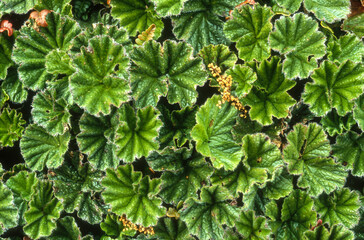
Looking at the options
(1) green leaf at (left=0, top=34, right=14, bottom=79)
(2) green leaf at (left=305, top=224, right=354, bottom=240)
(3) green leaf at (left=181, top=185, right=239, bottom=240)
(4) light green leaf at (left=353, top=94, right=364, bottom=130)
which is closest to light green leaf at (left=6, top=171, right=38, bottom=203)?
(1) green leaf at (left=0, top=34, right=14, bottom=79)

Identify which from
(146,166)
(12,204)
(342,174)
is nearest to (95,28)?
(146,166)

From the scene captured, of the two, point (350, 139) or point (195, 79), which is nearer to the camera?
point (195, 79)

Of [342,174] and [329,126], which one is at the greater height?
[329,126]

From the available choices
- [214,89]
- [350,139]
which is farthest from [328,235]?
[214,89]

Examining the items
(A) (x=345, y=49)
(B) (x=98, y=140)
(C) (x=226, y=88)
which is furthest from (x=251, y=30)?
(B) (x=98, y=140)

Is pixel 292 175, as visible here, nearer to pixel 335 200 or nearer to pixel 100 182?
pixel 335 200

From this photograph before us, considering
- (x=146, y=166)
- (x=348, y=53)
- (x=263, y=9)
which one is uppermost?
(x=263, y=9)
